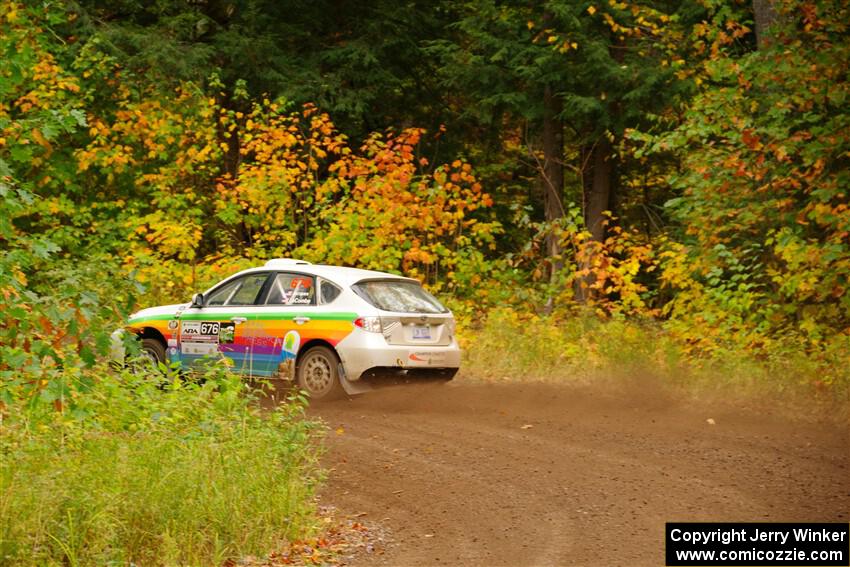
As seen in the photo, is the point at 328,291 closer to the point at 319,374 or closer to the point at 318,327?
the point at 318,327

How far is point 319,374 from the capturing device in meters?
14.4

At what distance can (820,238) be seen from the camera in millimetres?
16656

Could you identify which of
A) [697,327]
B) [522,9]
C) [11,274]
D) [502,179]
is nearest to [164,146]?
[522,9]

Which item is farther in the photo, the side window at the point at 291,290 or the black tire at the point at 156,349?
the black tire at the point at 156,349

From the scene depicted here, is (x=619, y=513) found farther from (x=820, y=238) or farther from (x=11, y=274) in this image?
(x=820, y=238)

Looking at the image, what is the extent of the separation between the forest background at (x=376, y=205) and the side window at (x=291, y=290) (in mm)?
2458

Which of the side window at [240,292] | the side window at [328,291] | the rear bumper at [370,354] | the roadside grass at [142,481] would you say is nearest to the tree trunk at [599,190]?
the side window at [240,292]

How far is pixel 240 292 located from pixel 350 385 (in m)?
2.27

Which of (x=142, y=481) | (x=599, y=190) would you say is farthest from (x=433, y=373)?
(x=599, y=190)

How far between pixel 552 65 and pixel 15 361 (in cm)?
1623

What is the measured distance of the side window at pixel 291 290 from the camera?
48.7 ft

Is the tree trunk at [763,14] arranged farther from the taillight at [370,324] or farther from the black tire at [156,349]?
the black tire at [156,349]

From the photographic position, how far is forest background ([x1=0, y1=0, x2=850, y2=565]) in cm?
779

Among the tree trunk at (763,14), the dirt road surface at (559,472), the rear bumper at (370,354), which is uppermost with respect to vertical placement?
the tree trunk at (763,14)
